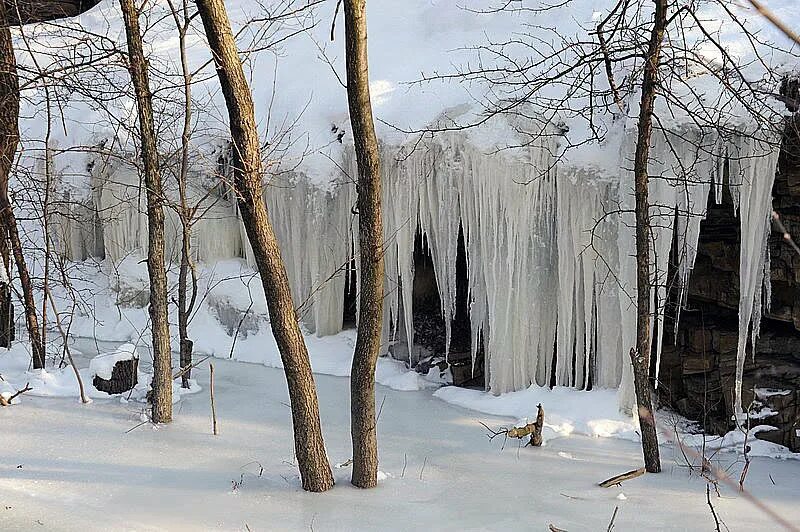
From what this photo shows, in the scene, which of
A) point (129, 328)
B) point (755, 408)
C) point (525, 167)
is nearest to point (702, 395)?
point (755, 408)

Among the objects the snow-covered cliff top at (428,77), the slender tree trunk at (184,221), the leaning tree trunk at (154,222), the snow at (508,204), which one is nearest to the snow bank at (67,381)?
the slender tree trunk at (184,221)

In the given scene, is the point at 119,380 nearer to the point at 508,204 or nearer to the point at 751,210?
the point at 508,204

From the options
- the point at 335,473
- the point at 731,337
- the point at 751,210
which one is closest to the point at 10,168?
the point at 335,473

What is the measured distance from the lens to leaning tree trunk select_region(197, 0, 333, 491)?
4.79m

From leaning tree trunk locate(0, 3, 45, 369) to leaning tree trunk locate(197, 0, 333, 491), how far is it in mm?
3823

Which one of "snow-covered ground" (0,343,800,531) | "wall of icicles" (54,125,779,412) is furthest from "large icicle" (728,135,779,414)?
"snow-covered ground" (0,343,800,531)

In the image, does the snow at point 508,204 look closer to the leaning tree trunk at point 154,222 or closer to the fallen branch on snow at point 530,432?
the leaning tree trunk at point 154,222

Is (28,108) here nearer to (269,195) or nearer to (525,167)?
(269,195)

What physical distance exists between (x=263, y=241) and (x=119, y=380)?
373cm

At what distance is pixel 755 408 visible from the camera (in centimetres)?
767

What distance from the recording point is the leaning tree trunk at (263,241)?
4.79 m

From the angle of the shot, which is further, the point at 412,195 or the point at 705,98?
the point at 412,195

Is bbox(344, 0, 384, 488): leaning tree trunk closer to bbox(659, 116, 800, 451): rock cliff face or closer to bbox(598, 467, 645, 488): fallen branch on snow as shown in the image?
bbox(598, 467, 645, 488): fallen branch on snow

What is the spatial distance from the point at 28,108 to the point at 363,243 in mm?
10880
